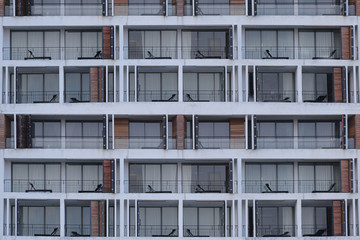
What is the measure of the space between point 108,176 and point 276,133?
489 inches

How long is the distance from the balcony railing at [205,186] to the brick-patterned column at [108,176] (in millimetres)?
5077

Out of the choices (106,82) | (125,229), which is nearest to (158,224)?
(125,229)

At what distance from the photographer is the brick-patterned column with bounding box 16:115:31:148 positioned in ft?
222

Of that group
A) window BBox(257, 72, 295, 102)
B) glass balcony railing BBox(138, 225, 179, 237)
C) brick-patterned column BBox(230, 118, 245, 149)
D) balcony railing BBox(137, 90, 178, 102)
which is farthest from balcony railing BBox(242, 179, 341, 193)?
balcony railing BBox(137, 90, 178, 102)

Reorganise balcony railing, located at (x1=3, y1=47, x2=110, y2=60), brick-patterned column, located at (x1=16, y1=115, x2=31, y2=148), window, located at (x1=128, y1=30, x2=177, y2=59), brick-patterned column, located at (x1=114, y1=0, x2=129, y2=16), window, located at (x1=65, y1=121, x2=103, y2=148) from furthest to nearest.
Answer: window, located at (x1=128, y1=30, x2=177, y2=59), balcony railing, located at (x1=3, y1=47, x2=110, y2=60), window, located at (x1=65, y1=121, x2=103, y2=148), brick-patterned column, located at (x1=114, y1=0, x2=129, y2=16), brick-patterned column, located at (x1=16, y1=115, x2=31, y2=148)

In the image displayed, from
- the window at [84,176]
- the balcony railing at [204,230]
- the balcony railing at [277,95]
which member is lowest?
the balcony railing at [204,230]

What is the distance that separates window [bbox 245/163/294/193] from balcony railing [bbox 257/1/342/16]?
36.1 ft

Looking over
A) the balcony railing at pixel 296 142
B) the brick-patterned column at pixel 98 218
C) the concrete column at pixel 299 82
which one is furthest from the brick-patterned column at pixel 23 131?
the concrete column at pixel 299 82

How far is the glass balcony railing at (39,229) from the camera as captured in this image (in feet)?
226

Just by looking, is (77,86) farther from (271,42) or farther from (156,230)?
(271,42)

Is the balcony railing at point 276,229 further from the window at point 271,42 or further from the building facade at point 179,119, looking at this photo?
the window at point 271,42

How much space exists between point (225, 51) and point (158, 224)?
13278 mm

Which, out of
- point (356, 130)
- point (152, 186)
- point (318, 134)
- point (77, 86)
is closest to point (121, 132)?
point (152, 186)

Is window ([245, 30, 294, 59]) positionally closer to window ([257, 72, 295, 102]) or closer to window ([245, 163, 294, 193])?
window ([257, 72, 295, 102])
